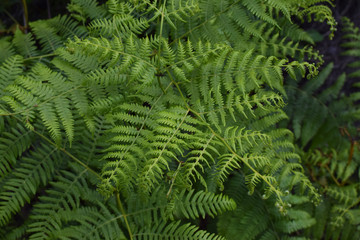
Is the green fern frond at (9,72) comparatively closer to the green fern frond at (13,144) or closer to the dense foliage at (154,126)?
the dense foliage at (154,126)

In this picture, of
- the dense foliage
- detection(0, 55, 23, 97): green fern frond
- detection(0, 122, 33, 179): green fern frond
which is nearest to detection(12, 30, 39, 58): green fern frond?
the dense foliage

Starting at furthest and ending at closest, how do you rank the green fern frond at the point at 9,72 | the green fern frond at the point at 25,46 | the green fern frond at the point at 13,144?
1. the green fern frond at the point at 25,46
2. the green fern frond at the point at 9,72
3. the green fern frond at the point at 13,144

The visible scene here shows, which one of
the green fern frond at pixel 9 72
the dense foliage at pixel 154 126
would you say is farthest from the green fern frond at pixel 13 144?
the green fern frond at pixel 9 72

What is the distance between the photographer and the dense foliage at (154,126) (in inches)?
76.3

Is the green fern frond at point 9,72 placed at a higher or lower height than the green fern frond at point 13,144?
higher

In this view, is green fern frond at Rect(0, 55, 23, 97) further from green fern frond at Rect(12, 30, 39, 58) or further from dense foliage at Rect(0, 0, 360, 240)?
green fern frond at Rect(12, 30, 39, 58)

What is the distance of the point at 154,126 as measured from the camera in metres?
2.00

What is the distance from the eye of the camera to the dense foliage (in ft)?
6.36

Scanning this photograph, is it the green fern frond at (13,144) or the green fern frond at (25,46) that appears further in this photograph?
the green fern frond at (25,46)

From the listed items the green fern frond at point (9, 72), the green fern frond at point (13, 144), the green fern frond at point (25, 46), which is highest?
the green fern frond at point (25, 46)

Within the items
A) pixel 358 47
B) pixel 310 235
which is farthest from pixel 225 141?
pixel 358 47

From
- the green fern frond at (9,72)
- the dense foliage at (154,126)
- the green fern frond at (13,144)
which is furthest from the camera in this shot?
the green fern frond at (9,72)

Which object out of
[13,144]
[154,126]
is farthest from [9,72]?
[154,126]

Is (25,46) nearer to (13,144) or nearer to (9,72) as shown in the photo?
(9,72)
